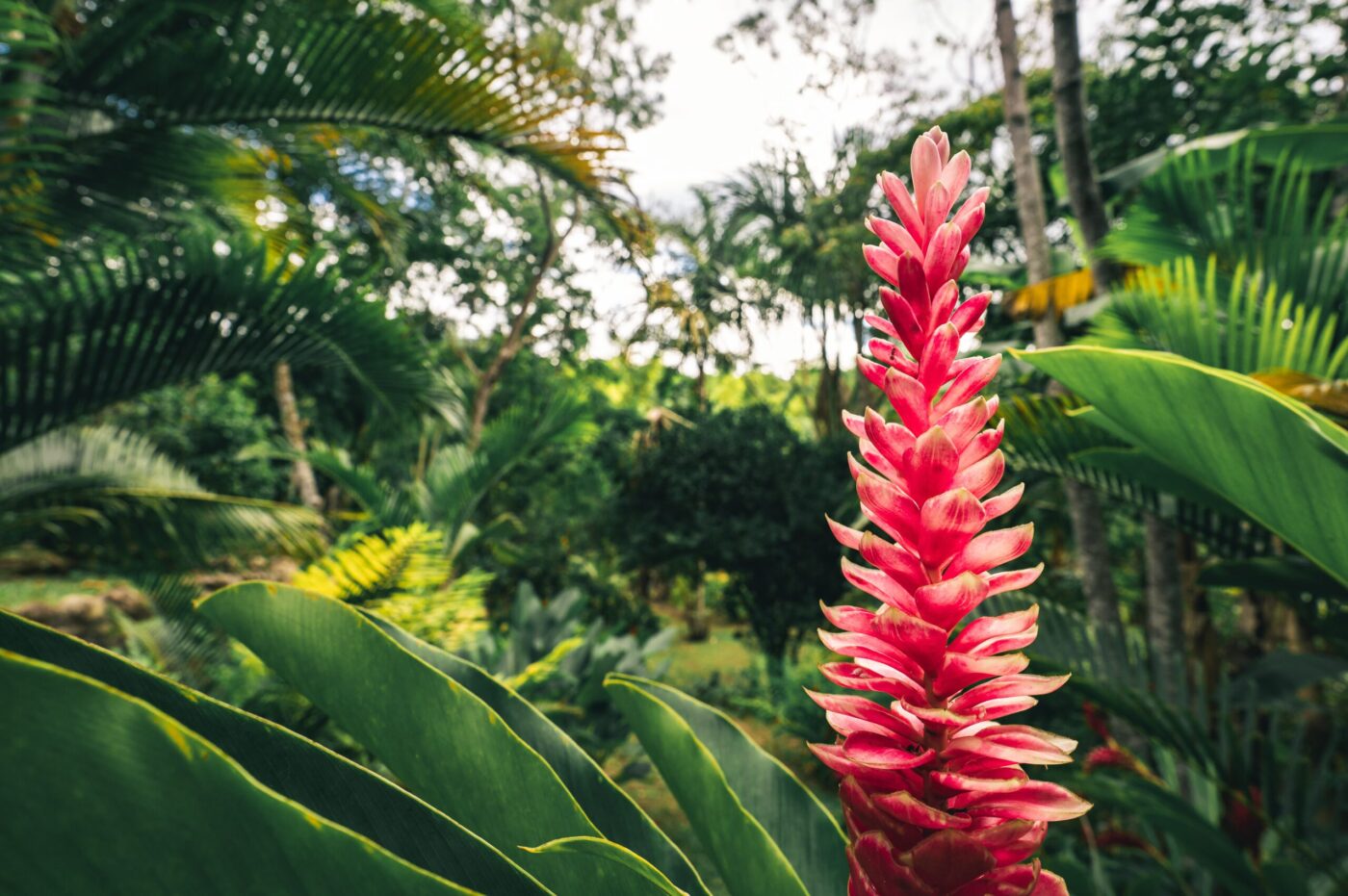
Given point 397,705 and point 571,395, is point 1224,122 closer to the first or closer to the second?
point 571,395

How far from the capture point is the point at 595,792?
0.54 meters

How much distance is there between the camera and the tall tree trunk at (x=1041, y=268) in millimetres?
2867

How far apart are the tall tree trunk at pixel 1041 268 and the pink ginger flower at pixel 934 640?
2.79 metres

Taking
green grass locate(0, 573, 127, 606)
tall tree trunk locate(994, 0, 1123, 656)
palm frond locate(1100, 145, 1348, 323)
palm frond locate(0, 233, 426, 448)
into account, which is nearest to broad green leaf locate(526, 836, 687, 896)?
palm frond locate(1100, 145, 1348, 323)

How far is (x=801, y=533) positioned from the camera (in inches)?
253

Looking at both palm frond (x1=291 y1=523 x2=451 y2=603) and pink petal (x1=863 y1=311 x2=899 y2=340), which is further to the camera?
palm frond (x1=291 y1=523 x2=451 y2=603)

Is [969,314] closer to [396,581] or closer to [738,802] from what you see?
[738,802]

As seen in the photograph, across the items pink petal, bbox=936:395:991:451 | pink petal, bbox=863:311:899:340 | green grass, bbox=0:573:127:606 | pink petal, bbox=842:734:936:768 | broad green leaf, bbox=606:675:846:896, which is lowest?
green grass, bbox=0:573:127:606

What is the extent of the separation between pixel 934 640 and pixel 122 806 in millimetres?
335

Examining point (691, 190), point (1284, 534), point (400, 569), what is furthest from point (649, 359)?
point (1284, 534)

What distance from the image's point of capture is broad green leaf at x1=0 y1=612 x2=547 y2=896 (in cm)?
35

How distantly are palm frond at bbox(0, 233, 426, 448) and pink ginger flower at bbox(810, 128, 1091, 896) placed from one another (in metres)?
2.05

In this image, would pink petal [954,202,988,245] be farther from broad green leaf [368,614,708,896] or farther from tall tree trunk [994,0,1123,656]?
tall tree trunk [994,0,1123,656]

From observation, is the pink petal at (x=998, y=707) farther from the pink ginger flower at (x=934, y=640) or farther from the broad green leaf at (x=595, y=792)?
the broad green leaf at (x=595, y=792)
